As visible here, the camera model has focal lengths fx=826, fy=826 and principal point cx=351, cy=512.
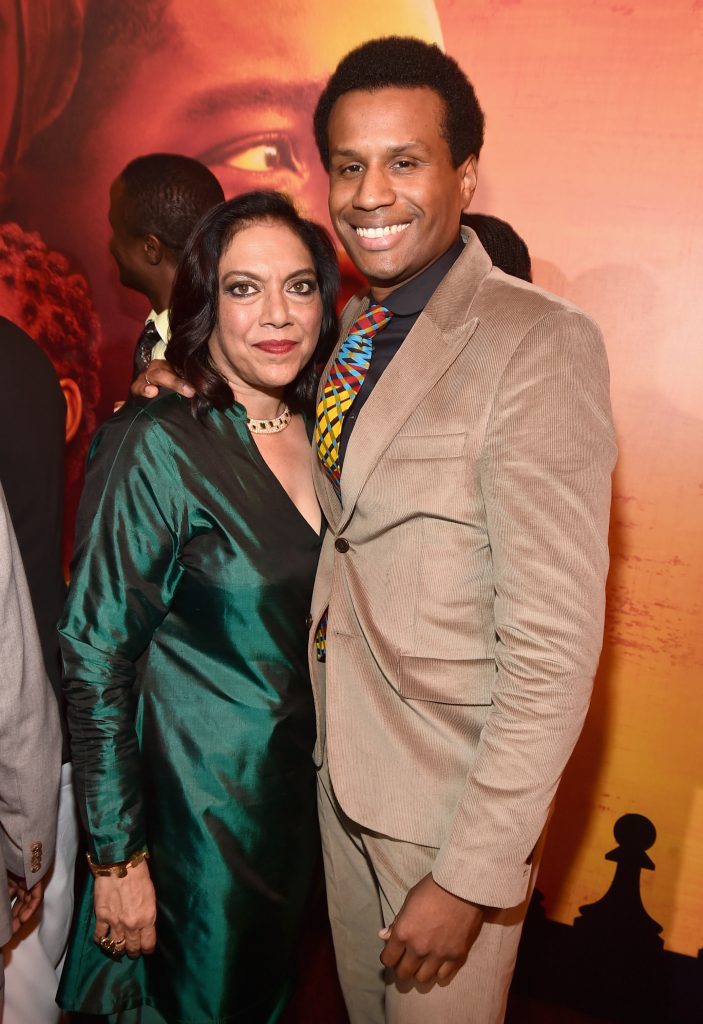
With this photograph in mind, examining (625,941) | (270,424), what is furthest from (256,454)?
(625,941)

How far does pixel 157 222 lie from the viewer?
2.49m

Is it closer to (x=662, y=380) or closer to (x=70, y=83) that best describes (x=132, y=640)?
(x=662, y=380)

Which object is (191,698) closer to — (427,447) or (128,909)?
(128,909)

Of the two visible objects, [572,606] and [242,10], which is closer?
[572,606]

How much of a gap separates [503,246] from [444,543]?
106cm

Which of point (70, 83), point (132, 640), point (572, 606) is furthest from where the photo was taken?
point (70, 83)

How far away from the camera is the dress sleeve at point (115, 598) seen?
4.90 ft

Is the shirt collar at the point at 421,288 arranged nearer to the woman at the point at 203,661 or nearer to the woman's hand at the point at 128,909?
the woman at the point at 203,661

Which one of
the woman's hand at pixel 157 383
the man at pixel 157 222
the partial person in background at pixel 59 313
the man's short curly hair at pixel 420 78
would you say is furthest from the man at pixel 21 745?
the partial person in background at pixel 59 313

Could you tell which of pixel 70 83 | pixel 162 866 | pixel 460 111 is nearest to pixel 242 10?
pixel 70 83

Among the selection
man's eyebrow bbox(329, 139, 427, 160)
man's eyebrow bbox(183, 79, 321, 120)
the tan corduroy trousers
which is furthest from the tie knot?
man's eyebrow bbox(183, 79, 321, 120)

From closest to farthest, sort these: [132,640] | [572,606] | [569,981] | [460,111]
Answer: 1. [572,606]
2. [460,111]
3. [132,640]
4. [569,981]

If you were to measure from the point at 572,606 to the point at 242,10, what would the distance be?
224 centimetres

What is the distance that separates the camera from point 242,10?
2531 mm
